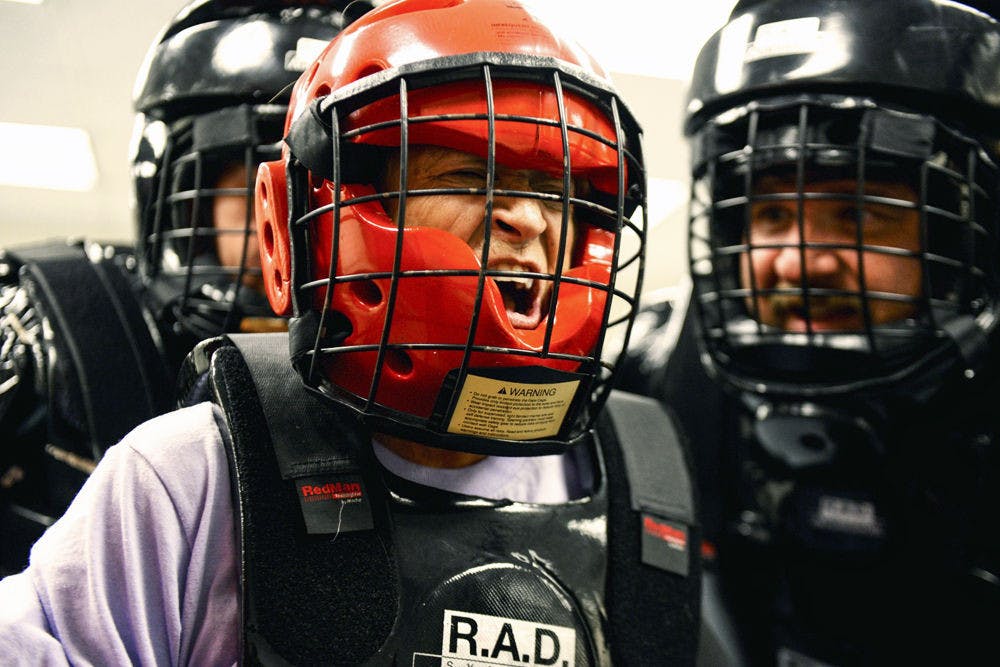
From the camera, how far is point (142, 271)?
1.46m

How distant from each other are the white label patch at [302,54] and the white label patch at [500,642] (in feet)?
3.30

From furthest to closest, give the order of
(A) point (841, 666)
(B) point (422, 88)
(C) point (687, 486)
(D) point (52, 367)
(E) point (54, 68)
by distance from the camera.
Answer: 1. (E) point (54, 68)
2. (A) point (841, 666)
3. (D) point (52, 367)
4. (C) point (687, 486)
5. (B) point (422, 88)

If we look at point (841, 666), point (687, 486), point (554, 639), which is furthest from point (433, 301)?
point (841, 666)

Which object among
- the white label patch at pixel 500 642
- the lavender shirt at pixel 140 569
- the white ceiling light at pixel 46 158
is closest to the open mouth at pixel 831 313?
the white label patch at pixel 500 642

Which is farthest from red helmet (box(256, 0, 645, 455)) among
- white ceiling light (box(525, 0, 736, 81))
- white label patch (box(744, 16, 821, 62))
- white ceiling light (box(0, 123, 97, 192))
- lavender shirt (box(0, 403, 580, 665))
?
white ceiling light (box(0, 123, 97, 192))

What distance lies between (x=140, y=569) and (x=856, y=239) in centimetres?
116

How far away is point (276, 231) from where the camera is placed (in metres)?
0.88

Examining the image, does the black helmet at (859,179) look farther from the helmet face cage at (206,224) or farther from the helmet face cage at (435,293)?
the helmet face cage at (206,224)

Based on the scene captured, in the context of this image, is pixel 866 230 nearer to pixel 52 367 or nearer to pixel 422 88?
pixel 422 88

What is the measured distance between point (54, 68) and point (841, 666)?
3777 mm

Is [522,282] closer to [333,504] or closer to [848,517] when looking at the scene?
[333,504]

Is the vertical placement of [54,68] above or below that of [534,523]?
above

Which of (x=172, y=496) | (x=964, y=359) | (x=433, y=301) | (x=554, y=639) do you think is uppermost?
(x=433, y=301)

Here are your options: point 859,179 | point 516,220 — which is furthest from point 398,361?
point 859,179
